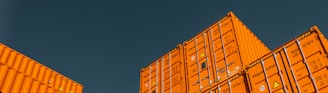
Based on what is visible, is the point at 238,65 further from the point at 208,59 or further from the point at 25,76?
the point at 25,76

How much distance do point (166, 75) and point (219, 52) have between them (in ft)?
11.6

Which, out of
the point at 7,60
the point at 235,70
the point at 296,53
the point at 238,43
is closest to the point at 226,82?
the point at 235,70

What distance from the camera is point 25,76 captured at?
53.5 feet

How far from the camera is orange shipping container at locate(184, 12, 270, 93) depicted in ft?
48.0

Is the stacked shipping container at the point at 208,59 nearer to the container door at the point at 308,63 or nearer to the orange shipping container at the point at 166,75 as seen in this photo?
the orange shipping container at the point at 166,75

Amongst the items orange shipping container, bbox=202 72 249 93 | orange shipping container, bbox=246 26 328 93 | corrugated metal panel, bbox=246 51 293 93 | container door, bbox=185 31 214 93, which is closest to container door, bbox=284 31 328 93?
orange shipping container, bbox=246 26 328 93

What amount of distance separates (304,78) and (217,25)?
691 centimetres

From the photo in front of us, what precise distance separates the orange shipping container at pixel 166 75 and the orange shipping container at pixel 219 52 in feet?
1.65

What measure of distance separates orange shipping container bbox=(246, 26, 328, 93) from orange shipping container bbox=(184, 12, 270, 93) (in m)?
1.30

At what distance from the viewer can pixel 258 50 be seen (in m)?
16.7

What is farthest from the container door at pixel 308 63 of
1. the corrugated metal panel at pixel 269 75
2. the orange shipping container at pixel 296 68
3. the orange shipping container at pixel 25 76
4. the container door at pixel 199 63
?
the orange shipping container at pixel 25 76

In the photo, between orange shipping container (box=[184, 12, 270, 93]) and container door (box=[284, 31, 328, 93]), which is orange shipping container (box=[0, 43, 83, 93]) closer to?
orange shipping container (box=[184, 12, 270, 93])

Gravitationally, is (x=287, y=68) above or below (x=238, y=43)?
below

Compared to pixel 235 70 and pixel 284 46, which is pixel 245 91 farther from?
pixel 284 46
